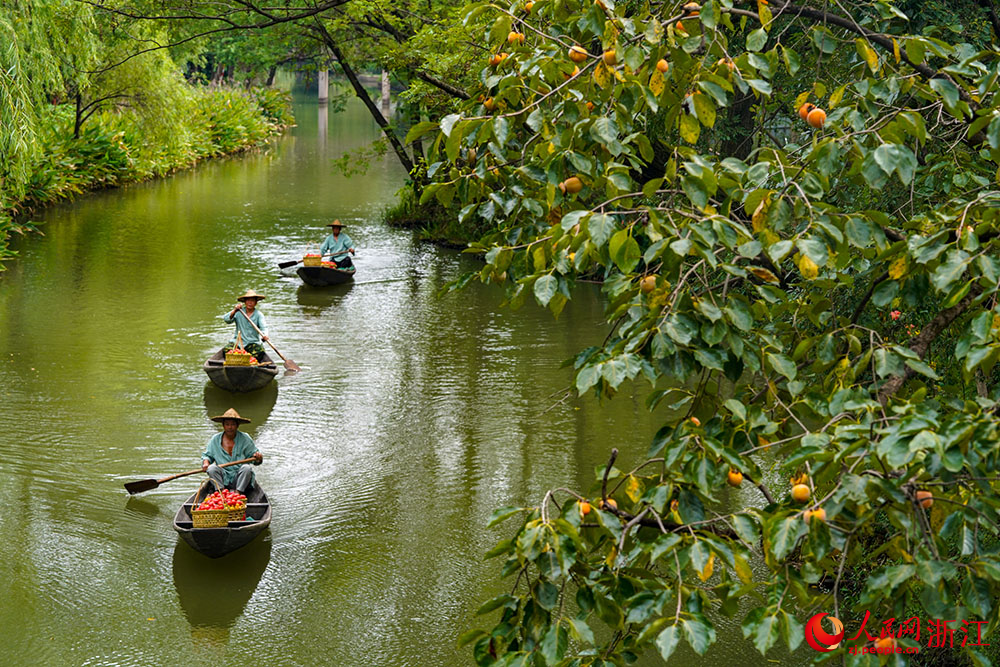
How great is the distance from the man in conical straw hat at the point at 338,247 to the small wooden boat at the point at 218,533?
33.7ft

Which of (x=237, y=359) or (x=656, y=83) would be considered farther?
(x=237, y=359)

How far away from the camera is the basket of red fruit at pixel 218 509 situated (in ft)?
27.8

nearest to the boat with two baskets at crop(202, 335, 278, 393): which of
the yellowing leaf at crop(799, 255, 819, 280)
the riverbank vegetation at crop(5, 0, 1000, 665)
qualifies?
the riverbank vegetation at crop(5, 0, 1000, 665)

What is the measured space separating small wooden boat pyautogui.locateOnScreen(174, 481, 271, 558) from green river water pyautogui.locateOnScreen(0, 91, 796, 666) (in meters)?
0.22

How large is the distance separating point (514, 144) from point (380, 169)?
103ft

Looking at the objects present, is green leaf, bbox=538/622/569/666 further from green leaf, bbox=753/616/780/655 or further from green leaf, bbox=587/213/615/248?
green leaf, bbox=587/213/615/248

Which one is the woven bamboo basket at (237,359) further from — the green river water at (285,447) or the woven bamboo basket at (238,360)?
the green river water at (285,447)

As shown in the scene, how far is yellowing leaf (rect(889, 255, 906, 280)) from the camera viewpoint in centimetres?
384

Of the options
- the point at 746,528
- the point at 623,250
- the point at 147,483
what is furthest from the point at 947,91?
the point at 147,483

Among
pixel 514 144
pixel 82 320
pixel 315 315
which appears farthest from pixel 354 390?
pixel 514 144

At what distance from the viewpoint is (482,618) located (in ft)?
26.2

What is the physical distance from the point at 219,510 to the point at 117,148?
22105mm

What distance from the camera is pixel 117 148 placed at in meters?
28.2

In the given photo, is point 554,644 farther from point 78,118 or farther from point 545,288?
Answer: point 78,118
